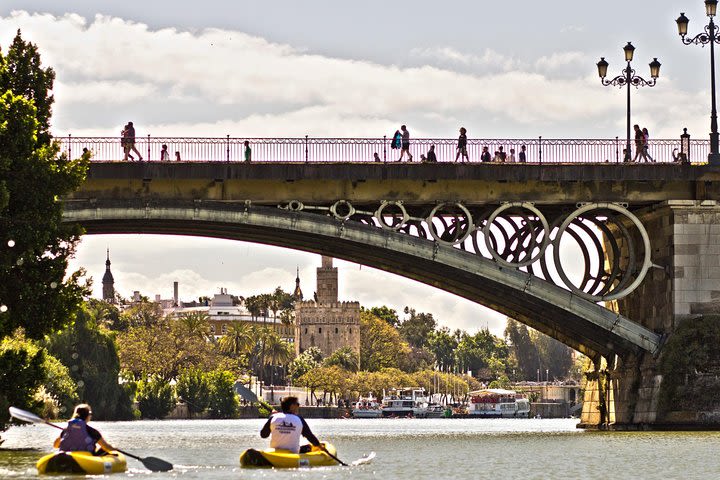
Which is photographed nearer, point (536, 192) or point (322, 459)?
point (322, 459)

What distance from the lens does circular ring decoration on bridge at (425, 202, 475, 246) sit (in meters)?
61.5

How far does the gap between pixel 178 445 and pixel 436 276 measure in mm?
13313

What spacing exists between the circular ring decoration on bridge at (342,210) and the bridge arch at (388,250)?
14.9 inches

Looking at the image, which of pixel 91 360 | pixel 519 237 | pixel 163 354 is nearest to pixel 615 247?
pixel 519 237

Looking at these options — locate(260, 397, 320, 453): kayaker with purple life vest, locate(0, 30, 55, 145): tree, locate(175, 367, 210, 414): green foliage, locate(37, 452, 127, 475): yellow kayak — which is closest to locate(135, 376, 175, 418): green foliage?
locate(175, 367, 210, 414): green foliage

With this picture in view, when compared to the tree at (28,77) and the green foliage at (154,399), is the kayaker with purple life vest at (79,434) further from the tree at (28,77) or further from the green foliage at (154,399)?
the green foliage at (154,399)

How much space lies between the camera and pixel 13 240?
44250 millimetres

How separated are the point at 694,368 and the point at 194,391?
3764 inches

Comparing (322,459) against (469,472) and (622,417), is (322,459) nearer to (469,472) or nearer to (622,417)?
(469,472)

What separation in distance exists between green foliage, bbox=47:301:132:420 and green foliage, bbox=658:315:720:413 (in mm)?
58690

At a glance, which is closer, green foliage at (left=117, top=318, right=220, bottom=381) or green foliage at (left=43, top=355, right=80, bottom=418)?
green foliage at (left=43, top=355, right=80, bottom=418)

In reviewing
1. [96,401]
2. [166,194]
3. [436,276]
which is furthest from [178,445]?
[96,401]

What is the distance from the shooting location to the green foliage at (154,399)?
14262cm

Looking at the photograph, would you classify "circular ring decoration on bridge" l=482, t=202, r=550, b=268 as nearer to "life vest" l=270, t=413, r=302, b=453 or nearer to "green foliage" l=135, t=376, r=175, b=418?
"life vest" l=270, t=413, r=302, b=453
